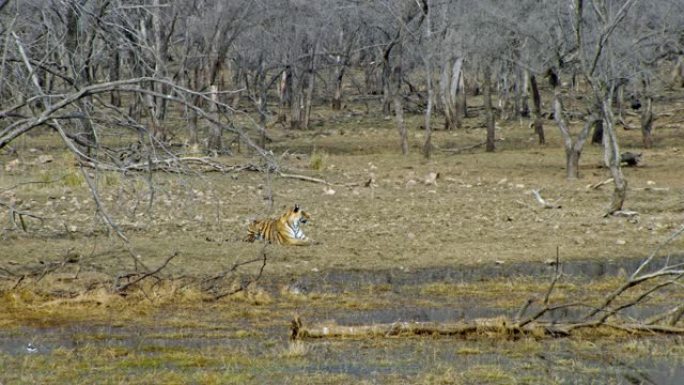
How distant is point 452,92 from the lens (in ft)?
148

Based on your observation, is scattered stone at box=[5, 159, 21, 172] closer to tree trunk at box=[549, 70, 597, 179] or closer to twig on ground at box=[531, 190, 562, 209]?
twig on ground at box=[531, 190, 562, 209]

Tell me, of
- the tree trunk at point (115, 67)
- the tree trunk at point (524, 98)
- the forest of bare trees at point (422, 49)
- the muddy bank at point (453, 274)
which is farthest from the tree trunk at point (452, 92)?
the muddy bank at point (453, 274)

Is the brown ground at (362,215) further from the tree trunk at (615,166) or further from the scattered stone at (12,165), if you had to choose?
the tree trunk at (615,166)

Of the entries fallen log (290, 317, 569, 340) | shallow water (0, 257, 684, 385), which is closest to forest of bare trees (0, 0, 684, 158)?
shallow water (0, 257, 684, 385)

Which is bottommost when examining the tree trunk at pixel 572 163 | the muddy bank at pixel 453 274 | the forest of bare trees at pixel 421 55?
the muddy bank at pixel 453 274

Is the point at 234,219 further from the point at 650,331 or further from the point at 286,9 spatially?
the point at 286,9

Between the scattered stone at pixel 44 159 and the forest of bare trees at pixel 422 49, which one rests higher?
the forest of bare trees at pixel 422 49

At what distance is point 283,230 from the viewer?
17406 mm

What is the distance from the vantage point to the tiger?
17.3 m

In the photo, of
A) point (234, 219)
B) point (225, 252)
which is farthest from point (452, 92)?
point (225, 252)

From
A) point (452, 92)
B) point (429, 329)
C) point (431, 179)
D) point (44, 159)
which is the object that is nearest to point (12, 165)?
point (44, 159)

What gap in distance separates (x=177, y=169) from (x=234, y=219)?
10566 millimetres

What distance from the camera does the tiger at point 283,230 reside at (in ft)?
56.7

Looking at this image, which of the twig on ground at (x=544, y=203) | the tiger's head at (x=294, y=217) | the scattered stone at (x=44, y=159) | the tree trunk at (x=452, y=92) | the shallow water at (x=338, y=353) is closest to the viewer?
the shallow water at (x=338, y=353)
